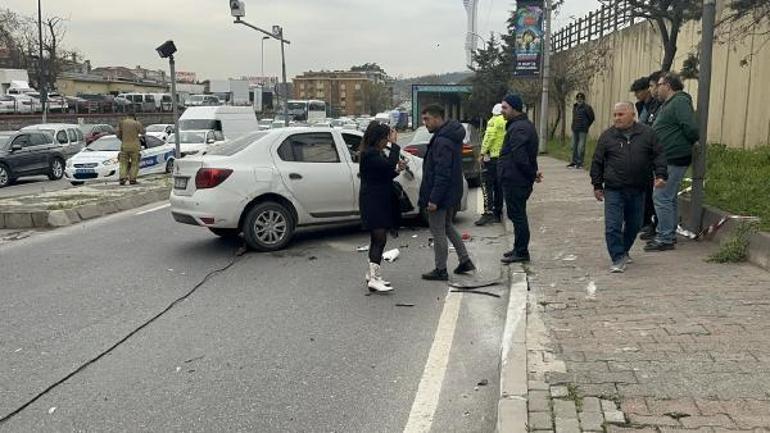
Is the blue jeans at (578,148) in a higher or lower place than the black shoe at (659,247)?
higher

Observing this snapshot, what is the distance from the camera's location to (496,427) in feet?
12.1

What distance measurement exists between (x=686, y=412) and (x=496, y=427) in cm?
97

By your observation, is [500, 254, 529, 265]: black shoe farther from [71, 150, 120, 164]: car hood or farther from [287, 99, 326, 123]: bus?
[287, 99, 326, 123]: bus

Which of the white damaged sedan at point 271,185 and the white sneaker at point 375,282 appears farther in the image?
the white damaged sedan at point 271,185

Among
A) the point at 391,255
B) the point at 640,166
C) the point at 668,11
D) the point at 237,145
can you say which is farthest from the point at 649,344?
the point at 668,11

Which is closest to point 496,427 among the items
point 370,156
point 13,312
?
point 370,156

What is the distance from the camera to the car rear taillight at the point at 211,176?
8.30 meters

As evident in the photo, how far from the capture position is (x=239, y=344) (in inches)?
204

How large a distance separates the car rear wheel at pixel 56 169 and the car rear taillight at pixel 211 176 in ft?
50.5

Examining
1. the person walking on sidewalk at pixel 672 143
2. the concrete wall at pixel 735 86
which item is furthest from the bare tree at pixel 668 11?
the person walking on sidewalk at pixel 672 143

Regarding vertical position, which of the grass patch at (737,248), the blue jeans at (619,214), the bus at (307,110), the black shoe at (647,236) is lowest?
the black shoe at (647,236)

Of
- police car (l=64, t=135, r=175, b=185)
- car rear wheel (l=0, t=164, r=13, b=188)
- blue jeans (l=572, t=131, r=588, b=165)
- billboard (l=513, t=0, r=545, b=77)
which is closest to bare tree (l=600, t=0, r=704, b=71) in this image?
blue jeans (l=572, t=131, r=588, b=165)

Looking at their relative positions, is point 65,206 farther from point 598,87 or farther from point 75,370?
point 598,87

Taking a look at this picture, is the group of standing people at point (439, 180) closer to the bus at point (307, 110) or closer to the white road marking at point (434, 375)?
the white road marking at point (434, 375)
